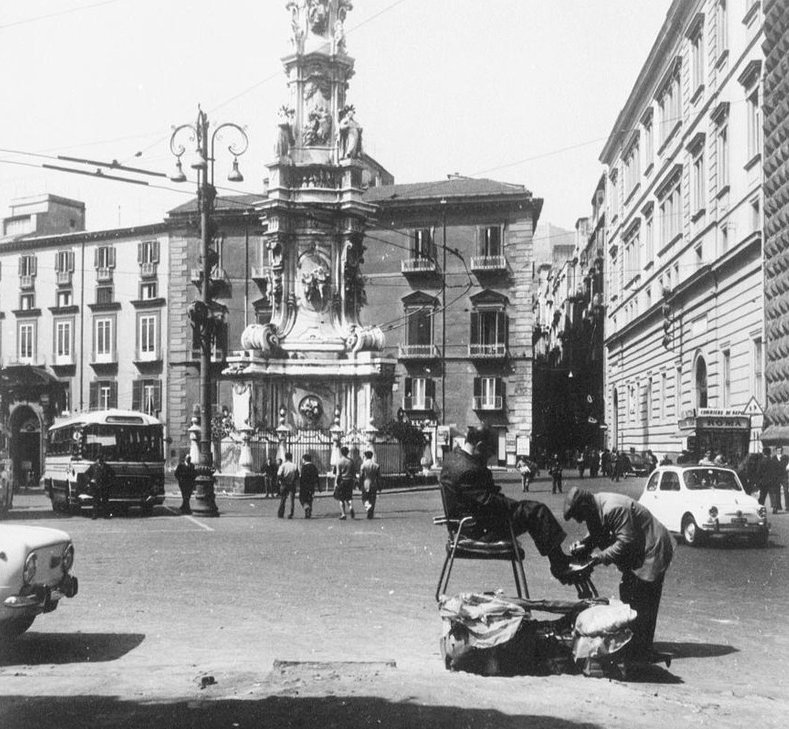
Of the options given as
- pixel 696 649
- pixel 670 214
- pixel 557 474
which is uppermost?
pixel 670 214

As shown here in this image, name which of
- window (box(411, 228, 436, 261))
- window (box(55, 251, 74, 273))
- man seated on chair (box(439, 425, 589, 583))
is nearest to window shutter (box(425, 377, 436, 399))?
window (box(411, 228, 436, 261))

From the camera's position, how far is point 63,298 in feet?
183

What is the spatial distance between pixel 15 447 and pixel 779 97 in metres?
34.5

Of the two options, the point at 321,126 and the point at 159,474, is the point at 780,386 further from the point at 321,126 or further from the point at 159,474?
the point at 321,126

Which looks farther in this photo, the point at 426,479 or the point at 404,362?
the point at 404,362

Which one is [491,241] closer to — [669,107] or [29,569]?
[669,107]

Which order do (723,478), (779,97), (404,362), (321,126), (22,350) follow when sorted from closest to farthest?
1. (779,97)
2. (723,478)
3. (321,126)
4. (22,350)
5. (404,362)

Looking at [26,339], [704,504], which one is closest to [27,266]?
[26,339]

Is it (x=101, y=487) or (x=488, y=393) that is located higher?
(x=488, y=393)

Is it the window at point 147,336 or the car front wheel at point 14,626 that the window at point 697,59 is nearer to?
the car front wheel at point 14,626

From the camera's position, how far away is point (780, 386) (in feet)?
35.4

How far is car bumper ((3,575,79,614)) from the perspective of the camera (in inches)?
324

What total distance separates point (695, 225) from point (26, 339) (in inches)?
1225

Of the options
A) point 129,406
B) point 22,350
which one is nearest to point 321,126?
point 22,350
